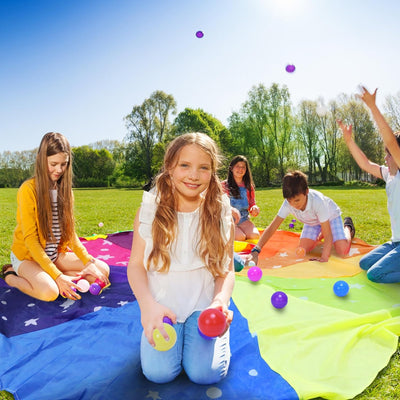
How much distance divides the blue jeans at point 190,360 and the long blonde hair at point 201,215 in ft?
1.49

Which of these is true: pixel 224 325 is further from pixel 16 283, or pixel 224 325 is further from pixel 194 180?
pixel 16 283

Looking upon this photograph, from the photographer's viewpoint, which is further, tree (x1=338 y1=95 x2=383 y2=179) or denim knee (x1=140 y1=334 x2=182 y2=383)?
tree (x1=338 y1=95 x2=383 y2=179)

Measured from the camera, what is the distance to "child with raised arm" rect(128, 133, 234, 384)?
2.23m

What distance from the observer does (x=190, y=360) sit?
87.7 inches

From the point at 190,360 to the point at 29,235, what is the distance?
2223 millimetres

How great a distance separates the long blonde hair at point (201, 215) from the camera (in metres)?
2.37

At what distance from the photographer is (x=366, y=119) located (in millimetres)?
30844

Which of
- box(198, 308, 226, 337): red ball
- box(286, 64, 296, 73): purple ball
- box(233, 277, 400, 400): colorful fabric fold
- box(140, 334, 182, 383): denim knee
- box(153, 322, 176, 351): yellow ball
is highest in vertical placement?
box(286, 64, 296, 73): purple ball

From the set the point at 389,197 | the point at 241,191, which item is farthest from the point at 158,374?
the point at 241,191

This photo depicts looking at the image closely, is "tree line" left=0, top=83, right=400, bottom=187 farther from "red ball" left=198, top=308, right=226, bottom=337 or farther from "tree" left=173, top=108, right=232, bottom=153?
"red ball" left=198, top=308, right=226, bottom=337

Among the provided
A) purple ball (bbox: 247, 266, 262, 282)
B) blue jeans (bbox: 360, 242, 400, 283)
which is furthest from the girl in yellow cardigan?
blue jeans (bbox: 360, 242, 400, 283)

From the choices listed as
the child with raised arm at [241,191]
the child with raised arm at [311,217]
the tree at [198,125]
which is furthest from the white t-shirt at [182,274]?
the tree at [198,125]

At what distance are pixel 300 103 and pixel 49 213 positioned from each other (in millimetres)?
34949

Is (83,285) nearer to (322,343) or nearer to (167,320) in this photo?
(167,320)
